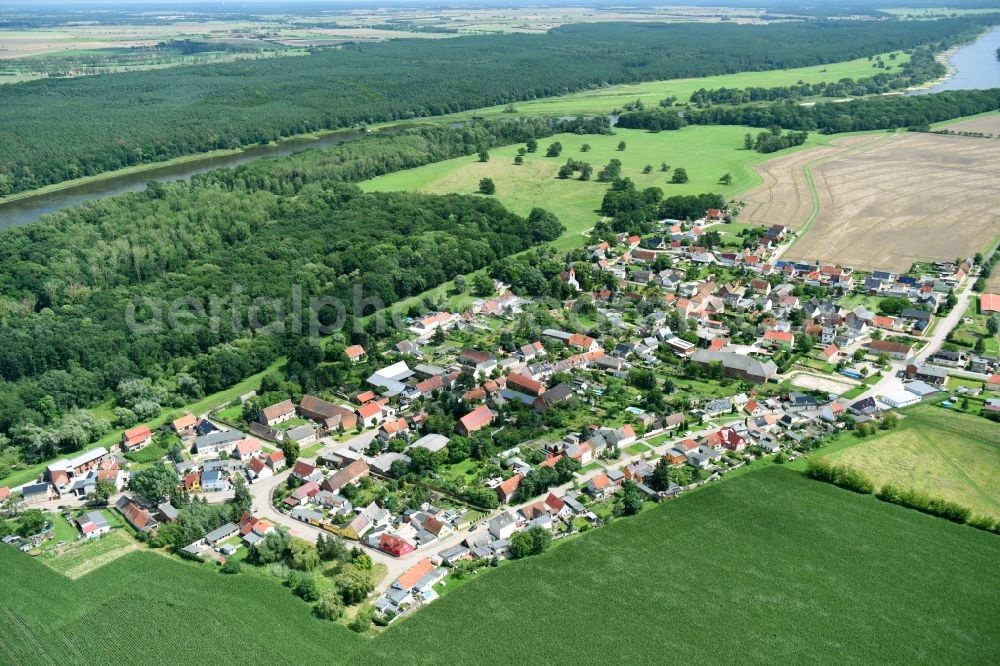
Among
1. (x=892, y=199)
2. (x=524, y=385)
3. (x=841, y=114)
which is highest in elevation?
(x=841, y=114)

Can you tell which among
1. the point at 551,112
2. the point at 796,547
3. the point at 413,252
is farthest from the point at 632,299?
the point at 551,112

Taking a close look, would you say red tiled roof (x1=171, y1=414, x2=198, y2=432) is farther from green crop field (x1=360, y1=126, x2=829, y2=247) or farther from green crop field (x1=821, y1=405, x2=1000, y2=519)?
green crop field (x1=360, y1=126, x2=829, y2=247)

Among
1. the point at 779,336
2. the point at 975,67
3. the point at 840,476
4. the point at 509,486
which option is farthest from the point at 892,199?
the point at 975,67

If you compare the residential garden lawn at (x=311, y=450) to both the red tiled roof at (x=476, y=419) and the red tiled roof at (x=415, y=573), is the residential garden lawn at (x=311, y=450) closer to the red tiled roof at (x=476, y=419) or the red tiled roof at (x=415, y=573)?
the red tiled roof at (x=476, y=419)

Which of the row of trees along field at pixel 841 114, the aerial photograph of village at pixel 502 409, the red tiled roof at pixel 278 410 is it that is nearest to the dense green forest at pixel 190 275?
the aerial photograph of village at pixel 502 409

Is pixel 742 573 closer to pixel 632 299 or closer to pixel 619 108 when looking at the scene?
pixel 632 299

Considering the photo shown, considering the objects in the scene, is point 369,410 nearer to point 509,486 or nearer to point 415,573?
point 509,486
